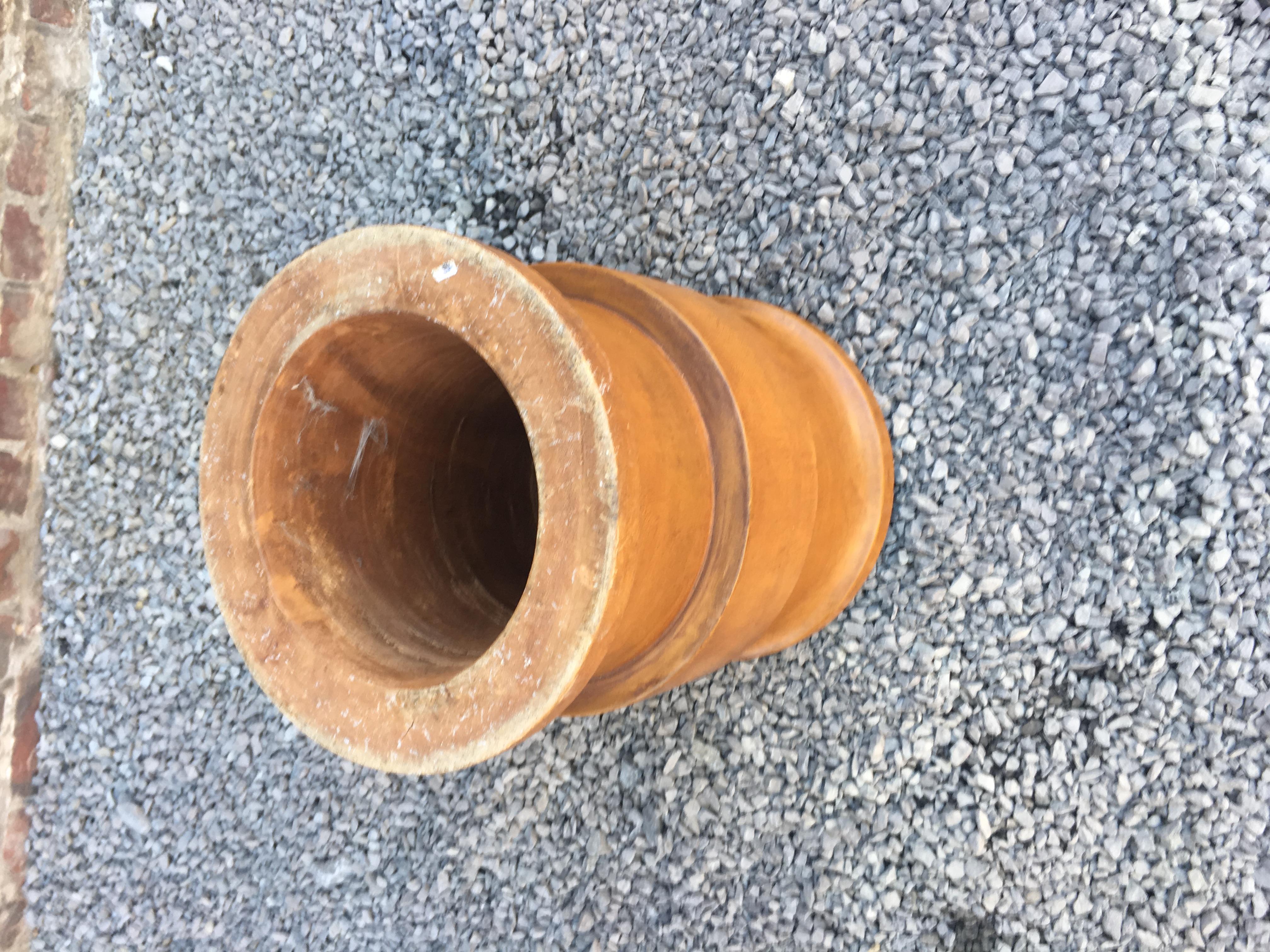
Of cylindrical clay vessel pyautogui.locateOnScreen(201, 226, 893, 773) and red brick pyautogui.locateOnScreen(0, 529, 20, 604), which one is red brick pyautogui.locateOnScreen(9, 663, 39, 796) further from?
cylindrical clay vessel pyautogui.locateOnScreen(201, 226, 893, 773)

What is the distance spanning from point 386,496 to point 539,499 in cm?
40

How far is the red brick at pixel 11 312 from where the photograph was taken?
2215 mm

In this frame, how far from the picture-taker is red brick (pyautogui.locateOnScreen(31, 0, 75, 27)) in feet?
7.14

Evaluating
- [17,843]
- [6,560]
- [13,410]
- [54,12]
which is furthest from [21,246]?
[17,843]

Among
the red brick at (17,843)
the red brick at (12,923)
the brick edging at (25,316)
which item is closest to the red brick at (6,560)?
the brick edging at (25,316)

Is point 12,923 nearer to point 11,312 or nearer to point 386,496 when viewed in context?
point 11,312

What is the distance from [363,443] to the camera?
1.30 metres

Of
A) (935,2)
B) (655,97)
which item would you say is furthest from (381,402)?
(935,2)

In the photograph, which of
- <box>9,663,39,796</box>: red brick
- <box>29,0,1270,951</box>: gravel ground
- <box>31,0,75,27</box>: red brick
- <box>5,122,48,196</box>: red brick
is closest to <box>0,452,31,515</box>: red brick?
<box>29,0,1270,951</box>: gravel ground

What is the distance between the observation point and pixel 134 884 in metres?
2.12

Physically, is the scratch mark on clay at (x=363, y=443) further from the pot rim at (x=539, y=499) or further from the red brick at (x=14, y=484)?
the red brick at (x=14, y=484)

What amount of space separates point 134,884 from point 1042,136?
104 inches

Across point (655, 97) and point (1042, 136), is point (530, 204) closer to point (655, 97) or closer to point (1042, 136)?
point (655, 97)

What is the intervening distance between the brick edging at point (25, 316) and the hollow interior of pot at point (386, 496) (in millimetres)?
1499
